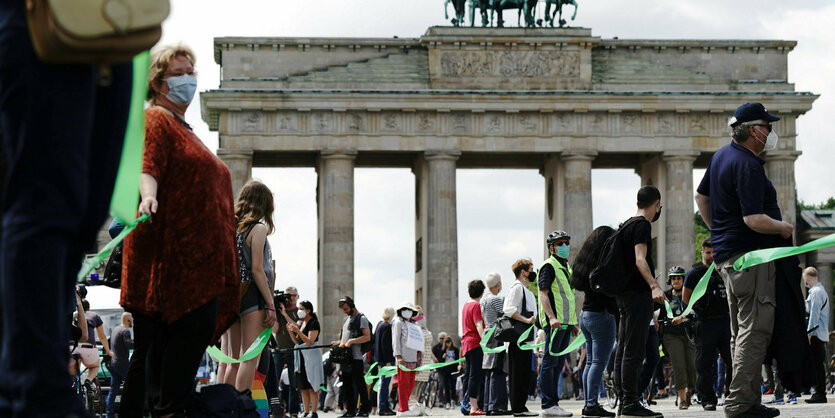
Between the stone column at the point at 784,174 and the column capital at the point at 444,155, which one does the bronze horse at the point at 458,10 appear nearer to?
the column capital at the point at 444,155

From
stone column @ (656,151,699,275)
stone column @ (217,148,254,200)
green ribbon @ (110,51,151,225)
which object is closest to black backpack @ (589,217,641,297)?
green ribbon @ (110,51,151,225)

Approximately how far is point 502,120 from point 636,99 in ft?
18.2

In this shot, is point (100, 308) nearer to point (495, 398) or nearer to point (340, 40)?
point (495, 398)

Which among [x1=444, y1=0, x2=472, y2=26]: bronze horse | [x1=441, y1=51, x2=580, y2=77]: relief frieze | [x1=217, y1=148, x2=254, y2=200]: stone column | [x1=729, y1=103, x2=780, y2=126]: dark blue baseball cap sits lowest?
[x1=729, y1=103, x2=780, y2=126]: dark blue baseball cap

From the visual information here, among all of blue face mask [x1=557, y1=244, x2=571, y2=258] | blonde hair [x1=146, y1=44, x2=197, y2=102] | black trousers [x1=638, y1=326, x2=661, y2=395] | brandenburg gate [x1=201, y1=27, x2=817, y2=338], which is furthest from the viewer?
brandenburg gate [x1=201, y1=27, x2=817, y2=338]

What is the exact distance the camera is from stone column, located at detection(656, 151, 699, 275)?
52625mm

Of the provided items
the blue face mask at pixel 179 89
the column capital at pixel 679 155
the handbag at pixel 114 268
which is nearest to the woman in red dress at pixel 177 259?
the blue face mask at pixel 179 89

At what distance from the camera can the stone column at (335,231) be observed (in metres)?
51.4

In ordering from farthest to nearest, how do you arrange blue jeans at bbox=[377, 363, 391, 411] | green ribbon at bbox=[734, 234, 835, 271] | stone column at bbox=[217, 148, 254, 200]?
stone column at bbox=[217, 148, 254, 200] < blue jeans at bbox=[377, 363, 391, 411] < green ribbon at bbox=[734, 234, 835, 271]

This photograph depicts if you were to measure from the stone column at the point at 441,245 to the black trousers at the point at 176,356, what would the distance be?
4476cm

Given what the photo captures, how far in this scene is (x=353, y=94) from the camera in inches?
2052

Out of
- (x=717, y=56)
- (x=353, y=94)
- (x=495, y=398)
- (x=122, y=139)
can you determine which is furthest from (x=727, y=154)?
(x=717, y=56)

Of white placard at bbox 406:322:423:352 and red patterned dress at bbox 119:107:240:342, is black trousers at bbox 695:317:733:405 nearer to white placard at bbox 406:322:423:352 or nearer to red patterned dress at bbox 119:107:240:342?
white placard at bbox 406:322:423:352

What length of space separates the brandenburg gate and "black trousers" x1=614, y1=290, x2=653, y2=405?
39963 mm
